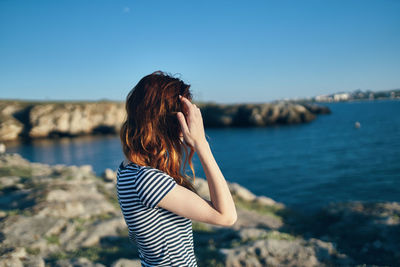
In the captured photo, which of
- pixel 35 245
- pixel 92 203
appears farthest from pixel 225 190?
pixel 92 203

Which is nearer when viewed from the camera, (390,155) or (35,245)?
(35,245)

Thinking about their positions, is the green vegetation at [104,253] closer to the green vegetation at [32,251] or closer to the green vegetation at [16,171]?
the green vegetation at [32,251]

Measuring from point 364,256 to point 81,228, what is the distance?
8.31 meters

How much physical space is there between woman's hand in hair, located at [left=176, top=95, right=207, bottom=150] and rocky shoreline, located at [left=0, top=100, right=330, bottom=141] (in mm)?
46646

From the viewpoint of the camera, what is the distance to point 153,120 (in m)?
1.89

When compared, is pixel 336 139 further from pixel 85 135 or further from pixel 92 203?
pixel 85 135

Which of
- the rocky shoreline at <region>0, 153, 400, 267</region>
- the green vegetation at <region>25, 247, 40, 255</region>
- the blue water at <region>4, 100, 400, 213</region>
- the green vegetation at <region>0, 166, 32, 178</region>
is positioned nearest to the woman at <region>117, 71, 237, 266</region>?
the rocky shoreline at <region>0, 153, 400, 267</region>

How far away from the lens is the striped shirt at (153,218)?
5.52 ft

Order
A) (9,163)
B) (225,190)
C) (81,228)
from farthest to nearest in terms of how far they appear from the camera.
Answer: (9,163) → (81,228) → (225,190)

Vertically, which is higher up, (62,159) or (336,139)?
(336,139)

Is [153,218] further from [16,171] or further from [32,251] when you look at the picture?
[16,171]

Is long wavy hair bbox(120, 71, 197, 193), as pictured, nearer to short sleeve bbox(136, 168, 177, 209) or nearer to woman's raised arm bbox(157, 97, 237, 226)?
woman's raised arm bbox(157, 97, 237, 226)

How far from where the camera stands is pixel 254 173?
29.6 metres

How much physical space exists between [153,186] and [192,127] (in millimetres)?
476
